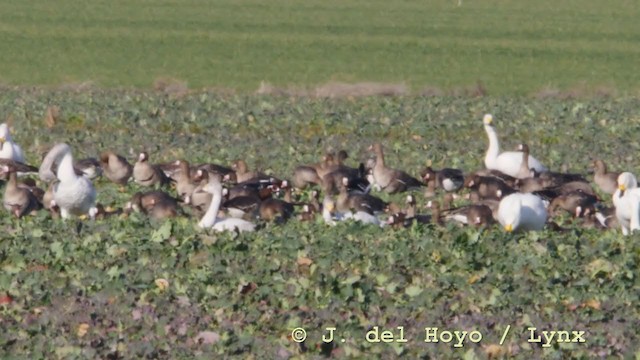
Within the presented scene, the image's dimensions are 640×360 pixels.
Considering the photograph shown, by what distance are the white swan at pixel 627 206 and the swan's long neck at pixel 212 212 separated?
395cm

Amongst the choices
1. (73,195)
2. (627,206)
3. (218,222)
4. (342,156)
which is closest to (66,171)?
(73,195)

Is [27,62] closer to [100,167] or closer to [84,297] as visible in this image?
[100,167]

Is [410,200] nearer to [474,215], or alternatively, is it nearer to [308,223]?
[474,215]

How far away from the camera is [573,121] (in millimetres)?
28469

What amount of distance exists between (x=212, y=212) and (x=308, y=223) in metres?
0.98

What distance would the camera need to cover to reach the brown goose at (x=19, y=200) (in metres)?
16.9

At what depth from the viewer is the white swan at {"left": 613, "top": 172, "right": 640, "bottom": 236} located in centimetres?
1642

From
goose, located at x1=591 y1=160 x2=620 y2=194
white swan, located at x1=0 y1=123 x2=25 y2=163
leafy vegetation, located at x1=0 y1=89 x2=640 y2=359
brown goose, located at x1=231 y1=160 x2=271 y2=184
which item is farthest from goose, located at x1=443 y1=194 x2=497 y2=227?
white swan, located at x1=0 y1=123 x2=25 y2=163

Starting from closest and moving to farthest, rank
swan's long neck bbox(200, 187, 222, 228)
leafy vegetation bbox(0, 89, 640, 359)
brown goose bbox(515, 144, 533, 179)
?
1. leafy vegetation bbox(0, 89, 640, 359)
2. swan's long neck bbox(200, 187, 222, 228)
3. brown goose bbox(515, 144, 533, 179)

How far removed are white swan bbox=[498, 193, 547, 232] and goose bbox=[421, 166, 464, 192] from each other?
4.08 m

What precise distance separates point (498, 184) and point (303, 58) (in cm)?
3042

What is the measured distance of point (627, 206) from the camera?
1673 cm

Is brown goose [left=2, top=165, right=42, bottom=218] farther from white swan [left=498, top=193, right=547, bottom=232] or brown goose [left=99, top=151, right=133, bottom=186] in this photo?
white swan [left=498, top=193, right=547, bottom=232]

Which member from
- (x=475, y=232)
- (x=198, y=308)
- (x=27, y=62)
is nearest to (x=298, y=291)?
(x=198, y=308)
